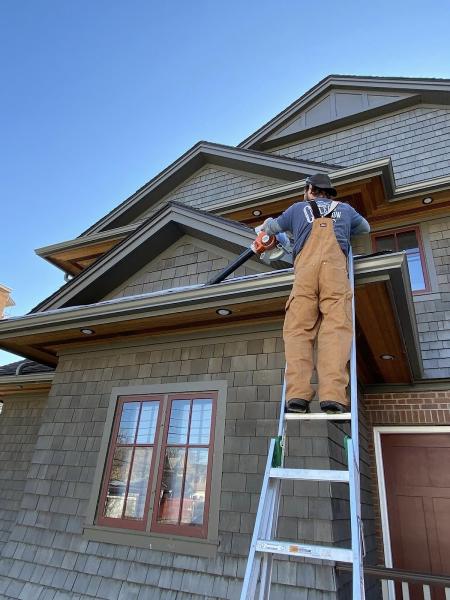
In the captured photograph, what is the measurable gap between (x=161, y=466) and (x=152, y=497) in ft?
0.98

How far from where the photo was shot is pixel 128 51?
42.4 ft

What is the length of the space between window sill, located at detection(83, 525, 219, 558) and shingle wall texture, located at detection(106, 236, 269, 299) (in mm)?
2814

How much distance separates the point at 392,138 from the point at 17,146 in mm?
15274

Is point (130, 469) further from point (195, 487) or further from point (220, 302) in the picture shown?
point (220, 302)

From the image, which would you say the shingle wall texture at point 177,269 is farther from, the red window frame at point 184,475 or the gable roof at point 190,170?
the gable roof at point 190,170

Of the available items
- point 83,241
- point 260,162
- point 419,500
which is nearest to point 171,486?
point 419,500

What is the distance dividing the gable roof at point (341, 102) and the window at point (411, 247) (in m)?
2.84

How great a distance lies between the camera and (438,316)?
595 centimetres

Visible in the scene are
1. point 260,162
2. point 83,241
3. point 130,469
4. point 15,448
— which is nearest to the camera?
point 130,469

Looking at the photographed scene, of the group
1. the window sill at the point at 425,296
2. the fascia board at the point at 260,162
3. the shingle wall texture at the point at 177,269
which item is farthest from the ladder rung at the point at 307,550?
the fascia board at the point at 260,162

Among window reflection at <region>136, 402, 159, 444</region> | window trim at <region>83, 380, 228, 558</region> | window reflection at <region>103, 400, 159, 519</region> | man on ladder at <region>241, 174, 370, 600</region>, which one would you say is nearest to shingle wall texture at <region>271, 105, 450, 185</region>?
man on ladder at <region>241, 174, 370, 600</region>

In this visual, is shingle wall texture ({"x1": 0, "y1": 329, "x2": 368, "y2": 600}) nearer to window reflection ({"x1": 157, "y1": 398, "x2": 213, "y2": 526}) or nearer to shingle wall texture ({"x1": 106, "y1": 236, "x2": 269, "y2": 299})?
window reflection ({"x1": 157, "y1": 398, "x2": 213, "y2": 526})

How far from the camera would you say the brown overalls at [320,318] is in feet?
7.97

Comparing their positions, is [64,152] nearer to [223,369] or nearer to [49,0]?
[49,0]
